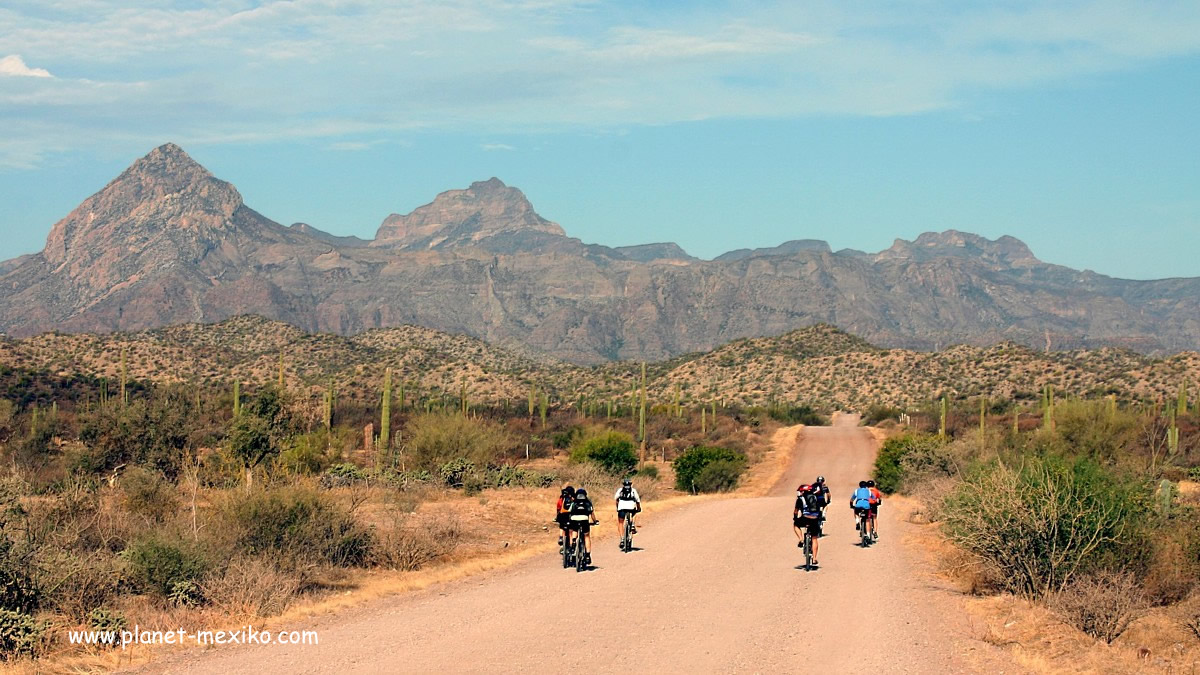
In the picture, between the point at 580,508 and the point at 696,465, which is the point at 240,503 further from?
the point at 696,465

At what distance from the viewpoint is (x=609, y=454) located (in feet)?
145

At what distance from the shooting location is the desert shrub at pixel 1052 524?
16.2 metres

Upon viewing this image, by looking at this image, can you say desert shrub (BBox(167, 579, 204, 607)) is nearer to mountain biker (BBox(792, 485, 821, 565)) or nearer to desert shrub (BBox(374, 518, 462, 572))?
desert shrub (BBox(374, 518, 462, 572))

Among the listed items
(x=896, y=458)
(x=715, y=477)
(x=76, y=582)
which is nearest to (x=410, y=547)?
(x=76, y=582)

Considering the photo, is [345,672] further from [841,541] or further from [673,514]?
[673,514]

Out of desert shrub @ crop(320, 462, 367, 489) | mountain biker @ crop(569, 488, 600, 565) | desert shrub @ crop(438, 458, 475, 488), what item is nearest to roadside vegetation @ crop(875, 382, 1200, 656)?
mountain biker @ crop(569, 488, 600, 565)

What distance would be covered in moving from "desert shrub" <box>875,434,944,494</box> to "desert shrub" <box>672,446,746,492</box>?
17.6ft

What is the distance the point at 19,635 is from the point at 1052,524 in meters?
12.8

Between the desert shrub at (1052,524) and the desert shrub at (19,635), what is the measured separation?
11966mm

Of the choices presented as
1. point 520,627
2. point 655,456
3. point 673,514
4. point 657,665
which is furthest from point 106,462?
point 655,456

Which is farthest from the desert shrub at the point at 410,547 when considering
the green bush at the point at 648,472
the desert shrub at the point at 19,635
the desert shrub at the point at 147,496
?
the green bush at the point at 648,472

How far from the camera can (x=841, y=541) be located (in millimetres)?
24469

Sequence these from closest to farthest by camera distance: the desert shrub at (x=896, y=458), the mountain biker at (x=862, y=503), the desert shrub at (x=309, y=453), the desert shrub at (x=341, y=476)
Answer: the mountain biker at (x=862, y=503) → the desert shrub at (x=341, y=476) → the desert shrub at (x=309, y=453) → the desert shrub at (x=896, y=458)

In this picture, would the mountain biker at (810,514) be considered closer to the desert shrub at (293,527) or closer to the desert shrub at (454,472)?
the desert shrub at (293,527)
